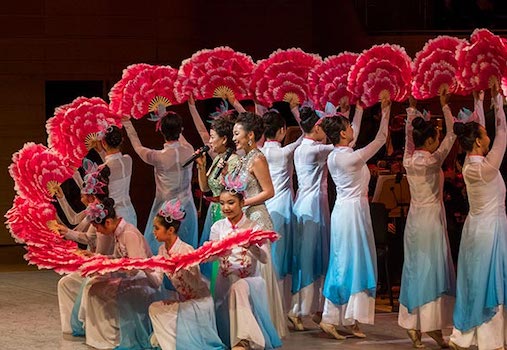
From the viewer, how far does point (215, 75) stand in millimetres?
9008

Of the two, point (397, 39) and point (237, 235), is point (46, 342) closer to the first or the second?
point (237, 235)

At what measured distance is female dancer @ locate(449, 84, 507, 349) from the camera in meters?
7.51

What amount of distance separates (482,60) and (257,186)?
5.49 feet

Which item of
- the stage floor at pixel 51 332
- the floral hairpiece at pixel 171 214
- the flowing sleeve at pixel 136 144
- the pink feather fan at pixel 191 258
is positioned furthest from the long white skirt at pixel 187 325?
the flowing sleeve at pixel 136 144

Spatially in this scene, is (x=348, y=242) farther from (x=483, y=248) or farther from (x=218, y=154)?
(x=483, y=248)

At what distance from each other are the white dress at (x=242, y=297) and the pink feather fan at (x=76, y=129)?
1662 millimetres

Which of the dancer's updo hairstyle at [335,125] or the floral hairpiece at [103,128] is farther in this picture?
the floral hairpiece at [103,128]

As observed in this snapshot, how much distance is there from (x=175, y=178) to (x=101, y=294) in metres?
1.42

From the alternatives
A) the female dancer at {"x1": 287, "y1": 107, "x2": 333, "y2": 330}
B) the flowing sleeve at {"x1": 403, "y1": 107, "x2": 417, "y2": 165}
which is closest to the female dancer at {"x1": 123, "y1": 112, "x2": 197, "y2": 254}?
the female dancer at {"x1": 287, "y1": 107, "x2": 333, "y2": 330}

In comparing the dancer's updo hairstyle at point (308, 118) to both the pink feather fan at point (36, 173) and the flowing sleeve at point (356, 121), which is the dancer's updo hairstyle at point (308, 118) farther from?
the pink feather fan at point (36, 173)

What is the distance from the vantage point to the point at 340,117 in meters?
8.51

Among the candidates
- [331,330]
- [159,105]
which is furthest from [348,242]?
[159,105]

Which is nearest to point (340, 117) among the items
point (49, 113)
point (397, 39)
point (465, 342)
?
point (465, 342)

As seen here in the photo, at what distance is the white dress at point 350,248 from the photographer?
841 centimetres
